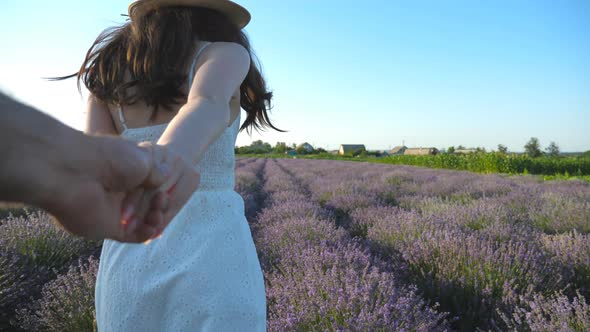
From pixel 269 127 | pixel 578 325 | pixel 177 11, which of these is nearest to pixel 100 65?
pixel 177 11

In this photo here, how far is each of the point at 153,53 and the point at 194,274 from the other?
552 millimetres

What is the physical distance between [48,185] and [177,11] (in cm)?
77

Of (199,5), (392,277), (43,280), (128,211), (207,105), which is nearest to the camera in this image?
(128,211)

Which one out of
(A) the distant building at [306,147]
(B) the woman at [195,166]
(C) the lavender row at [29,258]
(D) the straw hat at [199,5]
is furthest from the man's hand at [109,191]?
(A) the distant building at [306,147]

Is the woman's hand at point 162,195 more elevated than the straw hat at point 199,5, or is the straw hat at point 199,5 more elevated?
the straw hat at point 199,5

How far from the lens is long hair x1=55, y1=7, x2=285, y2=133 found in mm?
920

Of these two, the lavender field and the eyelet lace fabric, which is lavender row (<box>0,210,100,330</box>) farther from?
the eyelet lace fabric

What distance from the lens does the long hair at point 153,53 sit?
92cm

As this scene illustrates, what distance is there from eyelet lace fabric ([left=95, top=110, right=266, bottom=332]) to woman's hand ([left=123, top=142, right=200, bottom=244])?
385mm

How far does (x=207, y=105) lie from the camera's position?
2.20 feet

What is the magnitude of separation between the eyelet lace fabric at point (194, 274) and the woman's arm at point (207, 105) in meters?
0.26

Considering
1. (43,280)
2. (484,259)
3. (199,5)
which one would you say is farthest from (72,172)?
(43,280)

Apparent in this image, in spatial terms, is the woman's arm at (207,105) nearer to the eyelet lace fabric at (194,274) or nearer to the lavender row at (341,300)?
the eyelet lace fabric at (194,274)

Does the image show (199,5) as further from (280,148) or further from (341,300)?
(280,148)
